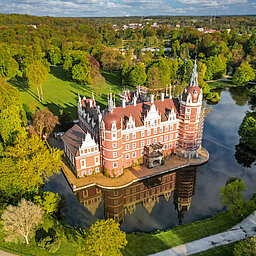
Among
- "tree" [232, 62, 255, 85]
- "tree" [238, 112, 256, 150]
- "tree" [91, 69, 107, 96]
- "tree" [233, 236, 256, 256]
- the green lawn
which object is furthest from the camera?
"tree" [232, 62, 255, 85]

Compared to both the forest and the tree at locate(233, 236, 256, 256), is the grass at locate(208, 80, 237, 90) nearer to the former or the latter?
the forest

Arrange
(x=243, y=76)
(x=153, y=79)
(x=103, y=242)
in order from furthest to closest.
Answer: (x=243, y=76) → (x=153, y=79) → (x=103, y=242)

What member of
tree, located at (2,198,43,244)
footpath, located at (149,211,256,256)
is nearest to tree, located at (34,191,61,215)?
tree, located at (2,198,43,244)

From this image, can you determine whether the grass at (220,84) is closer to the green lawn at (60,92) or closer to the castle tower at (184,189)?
the green lawn at (60,92)

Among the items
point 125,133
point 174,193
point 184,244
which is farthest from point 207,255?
point 125,133

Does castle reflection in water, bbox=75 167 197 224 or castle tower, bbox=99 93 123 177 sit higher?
castle tower, bbox=99 93 123 177

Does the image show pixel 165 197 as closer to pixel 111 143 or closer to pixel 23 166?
pixel 111 143

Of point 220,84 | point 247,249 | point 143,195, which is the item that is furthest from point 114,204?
point 220,84
